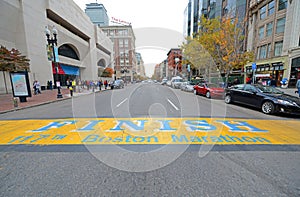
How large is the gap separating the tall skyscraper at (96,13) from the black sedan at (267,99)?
10636 cm

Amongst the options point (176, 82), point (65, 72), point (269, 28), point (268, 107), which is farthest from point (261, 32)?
point (65, 72)

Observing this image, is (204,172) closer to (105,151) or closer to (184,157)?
(184,157)

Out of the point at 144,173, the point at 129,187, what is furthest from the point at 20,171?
the point at 144,173

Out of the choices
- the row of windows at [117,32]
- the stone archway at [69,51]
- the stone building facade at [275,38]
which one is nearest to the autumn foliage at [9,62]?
the stone archway at [69,51]

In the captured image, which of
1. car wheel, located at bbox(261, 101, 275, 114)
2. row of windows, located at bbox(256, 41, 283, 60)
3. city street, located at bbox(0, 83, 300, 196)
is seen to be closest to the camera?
city street, located at bbox(0, 83, 300, 196)

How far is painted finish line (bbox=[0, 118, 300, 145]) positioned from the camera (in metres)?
3.78

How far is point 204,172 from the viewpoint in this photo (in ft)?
8.29

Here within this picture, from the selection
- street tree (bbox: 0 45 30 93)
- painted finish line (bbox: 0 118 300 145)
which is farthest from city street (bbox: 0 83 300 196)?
street tree (bbox: 0 45 30 93)

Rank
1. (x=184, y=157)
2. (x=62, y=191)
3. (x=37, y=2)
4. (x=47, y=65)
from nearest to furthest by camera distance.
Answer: (x=62, y=191), (x=184, y=157), (x=37, y=2), (x=47, y=65)

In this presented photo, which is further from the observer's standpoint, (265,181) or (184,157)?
(184,157)

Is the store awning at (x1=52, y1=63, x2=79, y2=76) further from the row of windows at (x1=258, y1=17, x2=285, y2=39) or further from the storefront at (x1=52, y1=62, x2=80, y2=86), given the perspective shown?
the row of windows at (x1=258, y1=17, x2=285, y2=39)

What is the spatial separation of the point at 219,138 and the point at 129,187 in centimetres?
A: 291

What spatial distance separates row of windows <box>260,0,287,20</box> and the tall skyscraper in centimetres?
9419

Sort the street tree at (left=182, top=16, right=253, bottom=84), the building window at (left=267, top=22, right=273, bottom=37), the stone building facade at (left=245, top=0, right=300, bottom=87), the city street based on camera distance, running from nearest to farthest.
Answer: the city street < the street tree at (left=182, top=16, right=253, bottom=84) < the stone building facade at (left=245, top=0, right=300, bottom=87) < the building window at (left=267, top=22, right=273, bottom=37)
